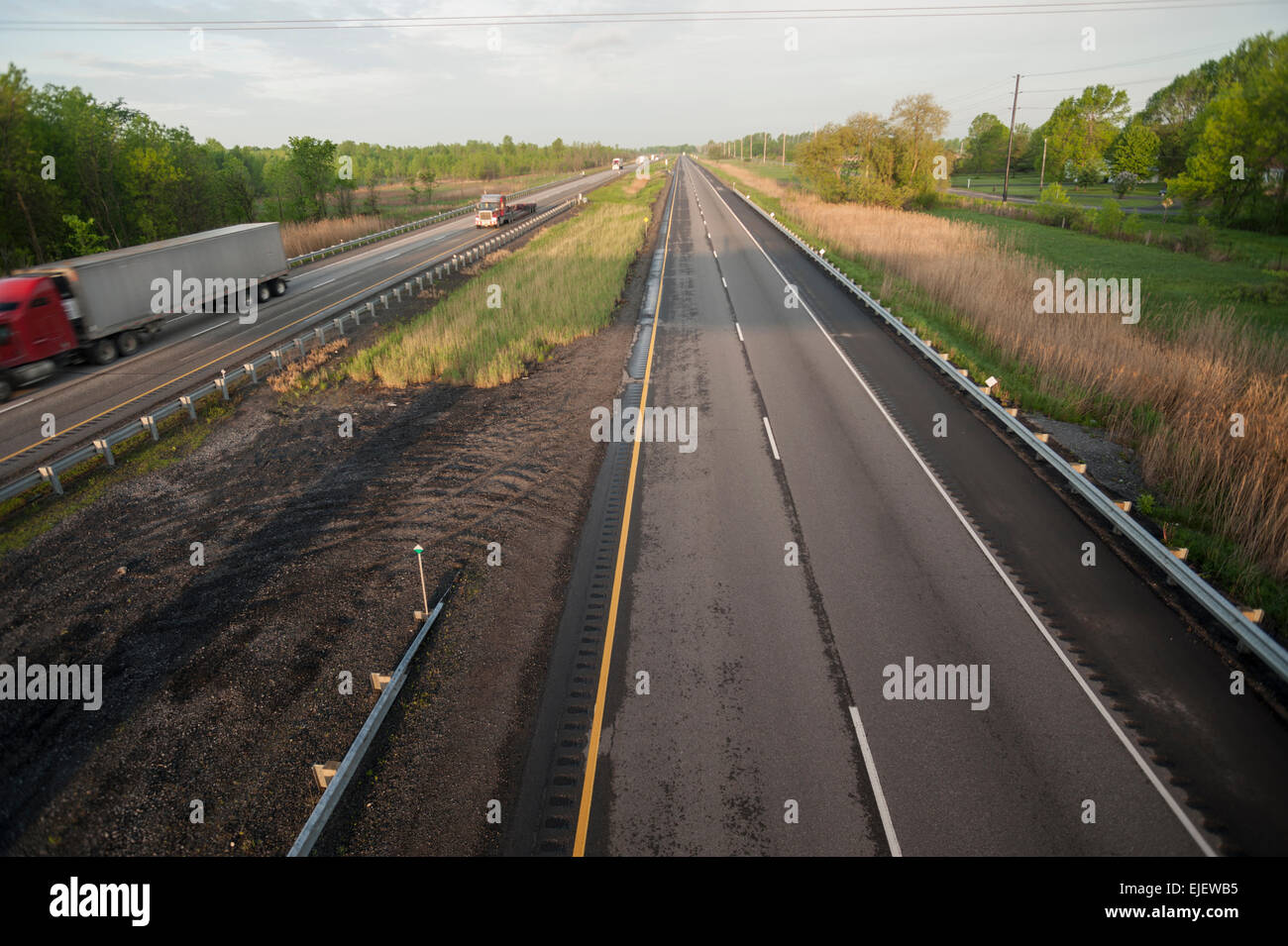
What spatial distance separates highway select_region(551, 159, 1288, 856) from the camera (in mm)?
6164

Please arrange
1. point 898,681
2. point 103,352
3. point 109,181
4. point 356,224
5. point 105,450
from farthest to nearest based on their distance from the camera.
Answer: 1. point 356,224
2. point 109,181
3. point 103,352
4. point 105,450
5. point 898,681

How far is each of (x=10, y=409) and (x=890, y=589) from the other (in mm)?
22458

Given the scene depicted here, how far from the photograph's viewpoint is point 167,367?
68.0ft

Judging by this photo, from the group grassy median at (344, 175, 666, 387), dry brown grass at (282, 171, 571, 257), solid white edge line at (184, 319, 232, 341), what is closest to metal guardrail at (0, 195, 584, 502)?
grassy median at (344, 175, 666, 387)

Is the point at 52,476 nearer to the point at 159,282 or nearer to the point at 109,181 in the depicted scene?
the point at 159,282

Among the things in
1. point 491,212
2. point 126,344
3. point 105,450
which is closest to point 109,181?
point 491,212

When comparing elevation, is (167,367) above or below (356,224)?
below

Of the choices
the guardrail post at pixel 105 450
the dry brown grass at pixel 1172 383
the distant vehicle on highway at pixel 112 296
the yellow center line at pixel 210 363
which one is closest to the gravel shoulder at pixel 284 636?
the guardrail post at pixel 105 450

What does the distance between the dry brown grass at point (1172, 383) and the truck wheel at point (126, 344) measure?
2870cm

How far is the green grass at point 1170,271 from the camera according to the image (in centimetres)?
2470

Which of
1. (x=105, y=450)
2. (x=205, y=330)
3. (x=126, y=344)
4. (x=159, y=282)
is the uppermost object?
(x=159, y=282)

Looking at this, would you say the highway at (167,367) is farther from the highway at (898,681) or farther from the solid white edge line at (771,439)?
the solid white edge line at (771,439)

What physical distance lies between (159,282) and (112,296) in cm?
224

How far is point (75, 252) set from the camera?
36.4 meters
